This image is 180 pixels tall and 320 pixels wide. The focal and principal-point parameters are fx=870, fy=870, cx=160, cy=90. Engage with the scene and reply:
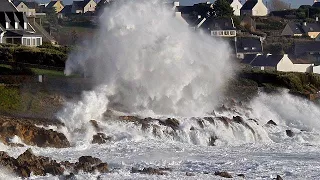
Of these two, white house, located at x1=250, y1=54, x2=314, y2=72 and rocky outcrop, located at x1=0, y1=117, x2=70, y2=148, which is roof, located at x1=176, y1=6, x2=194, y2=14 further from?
rocky outcrop, located at x1=0, y1=117, x2=70, y2=148

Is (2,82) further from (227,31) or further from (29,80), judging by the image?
(227,31)

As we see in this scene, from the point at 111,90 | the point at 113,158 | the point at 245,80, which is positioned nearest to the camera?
the point at 113,158

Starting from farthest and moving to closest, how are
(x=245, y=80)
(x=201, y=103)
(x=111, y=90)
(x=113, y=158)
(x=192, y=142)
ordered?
(x=245, y=80)
(x=201, y=103)
(x=111, y=90)
(x=192, y=142)
(x=113, y=158)

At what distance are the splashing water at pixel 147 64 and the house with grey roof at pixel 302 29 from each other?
40.7 metres

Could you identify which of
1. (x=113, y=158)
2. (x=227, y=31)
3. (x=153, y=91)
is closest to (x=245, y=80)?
(x=153, y=91)

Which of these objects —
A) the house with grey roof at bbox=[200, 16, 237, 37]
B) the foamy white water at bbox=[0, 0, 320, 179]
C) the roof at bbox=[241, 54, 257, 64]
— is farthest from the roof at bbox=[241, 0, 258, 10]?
the foamy white water at bbox=[0, 0, 320, 179]

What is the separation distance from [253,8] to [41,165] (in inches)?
2703

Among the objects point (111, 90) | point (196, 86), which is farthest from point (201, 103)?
point (111, 90)

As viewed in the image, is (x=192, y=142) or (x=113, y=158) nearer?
(x=113, y=158)

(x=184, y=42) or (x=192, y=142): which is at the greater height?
(x=184, y=42)

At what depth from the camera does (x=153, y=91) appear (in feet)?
110

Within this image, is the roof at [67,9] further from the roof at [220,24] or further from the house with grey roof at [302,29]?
the house with grey roof at [302,29]

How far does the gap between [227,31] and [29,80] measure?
39277mm

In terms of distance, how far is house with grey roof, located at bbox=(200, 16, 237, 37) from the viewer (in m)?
71.2
